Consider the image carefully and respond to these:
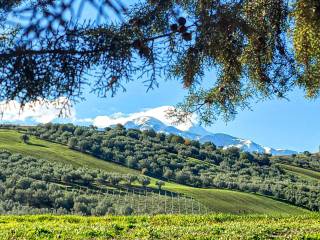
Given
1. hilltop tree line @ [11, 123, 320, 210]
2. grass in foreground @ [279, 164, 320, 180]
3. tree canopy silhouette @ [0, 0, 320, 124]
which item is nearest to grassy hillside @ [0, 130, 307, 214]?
hilltop tree line @ [11, 123, 320, 210]

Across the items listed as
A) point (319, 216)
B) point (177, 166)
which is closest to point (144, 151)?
point (177, 166)

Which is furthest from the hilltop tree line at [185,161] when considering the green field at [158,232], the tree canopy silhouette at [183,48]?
the tree canopy silhouette at [183,48]

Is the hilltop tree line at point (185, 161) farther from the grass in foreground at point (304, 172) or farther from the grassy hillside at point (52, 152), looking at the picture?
the grass in foreground at point (304, 172)

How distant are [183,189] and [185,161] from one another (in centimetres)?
4143

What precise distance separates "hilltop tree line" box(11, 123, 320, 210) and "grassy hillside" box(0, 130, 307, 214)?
4889mm

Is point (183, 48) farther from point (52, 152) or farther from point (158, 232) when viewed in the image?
point (52, 152)

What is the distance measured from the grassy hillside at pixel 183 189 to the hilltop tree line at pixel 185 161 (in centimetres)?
489

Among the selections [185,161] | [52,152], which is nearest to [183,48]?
[52,152]

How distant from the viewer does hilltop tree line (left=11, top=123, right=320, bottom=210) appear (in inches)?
5128

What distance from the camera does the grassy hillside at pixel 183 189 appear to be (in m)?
108

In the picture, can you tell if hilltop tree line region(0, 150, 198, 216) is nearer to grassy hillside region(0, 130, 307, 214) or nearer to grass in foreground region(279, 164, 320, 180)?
grassy hillside region(0, 130, 307, 214)

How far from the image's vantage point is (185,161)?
6201 inches

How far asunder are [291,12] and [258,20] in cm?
64

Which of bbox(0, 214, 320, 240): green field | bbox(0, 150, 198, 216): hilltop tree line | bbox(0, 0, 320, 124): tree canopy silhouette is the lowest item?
bbox(0, 150, 198, 216): hilltop tree line
